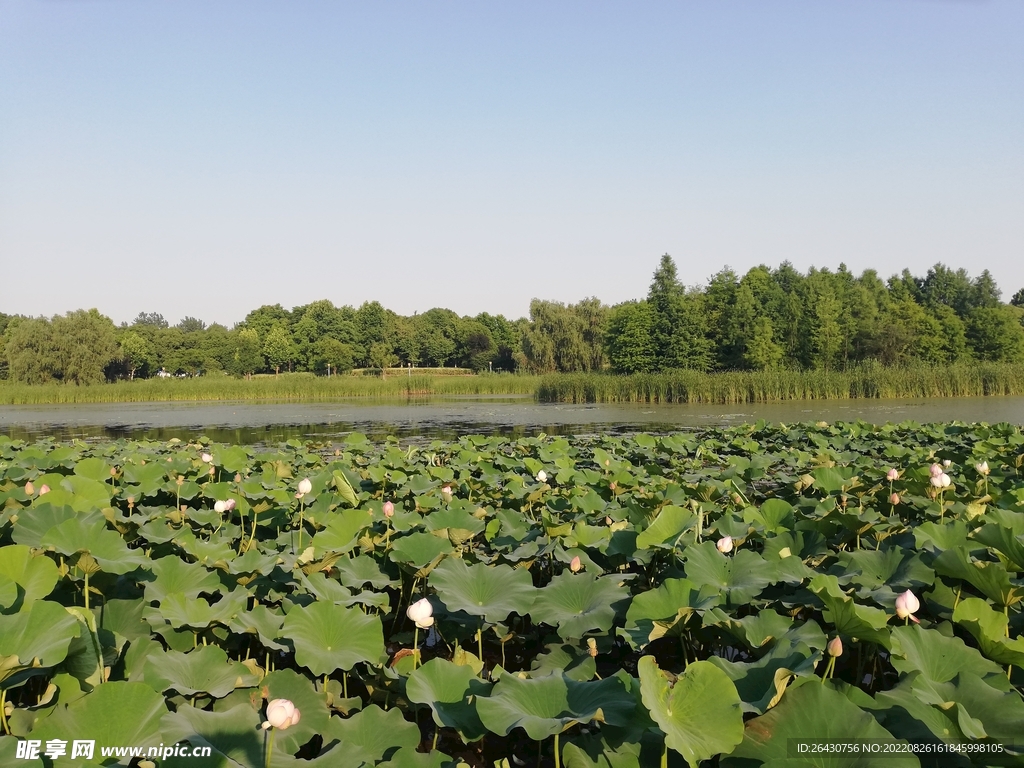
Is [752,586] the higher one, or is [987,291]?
[987,291]

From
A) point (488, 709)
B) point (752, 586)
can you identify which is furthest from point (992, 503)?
point (488, 709)

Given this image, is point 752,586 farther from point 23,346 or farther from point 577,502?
point 23,346

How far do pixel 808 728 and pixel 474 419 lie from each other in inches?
663

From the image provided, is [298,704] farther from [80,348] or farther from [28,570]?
[80,348]

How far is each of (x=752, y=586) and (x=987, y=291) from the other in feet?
181

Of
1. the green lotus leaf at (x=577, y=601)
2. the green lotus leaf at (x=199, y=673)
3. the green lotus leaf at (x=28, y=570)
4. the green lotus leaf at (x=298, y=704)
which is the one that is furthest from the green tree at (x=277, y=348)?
the green lotus leaf at (x=298, y=704)

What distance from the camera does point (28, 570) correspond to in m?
1.94

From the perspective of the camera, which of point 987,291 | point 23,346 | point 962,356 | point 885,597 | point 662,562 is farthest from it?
point 987,291

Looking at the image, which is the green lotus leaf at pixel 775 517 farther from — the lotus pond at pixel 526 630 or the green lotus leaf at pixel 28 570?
the green lotus leaf at pixel 28 570

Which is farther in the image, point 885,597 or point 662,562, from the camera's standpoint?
point 662,562

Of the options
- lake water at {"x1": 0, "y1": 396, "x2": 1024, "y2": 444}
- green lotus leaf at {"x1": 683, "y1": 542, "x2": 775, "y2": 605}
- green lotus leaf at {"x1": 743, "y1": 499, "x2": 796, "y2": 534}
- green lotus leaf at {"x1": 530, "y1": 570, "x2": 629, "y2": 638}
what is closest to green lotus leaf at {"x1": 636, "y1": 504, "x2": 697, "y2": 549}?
green lotus leaf at {"x1": 683, "y1": 542, "x2": 775, "y2": 605}

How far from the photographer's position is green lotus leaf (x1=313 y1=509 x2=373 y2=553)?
103 inches

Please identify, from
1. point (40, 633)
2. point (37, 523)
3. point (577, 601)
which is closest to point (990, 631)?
point (577, 601)

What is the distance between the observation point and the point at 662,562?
99.0 inches
